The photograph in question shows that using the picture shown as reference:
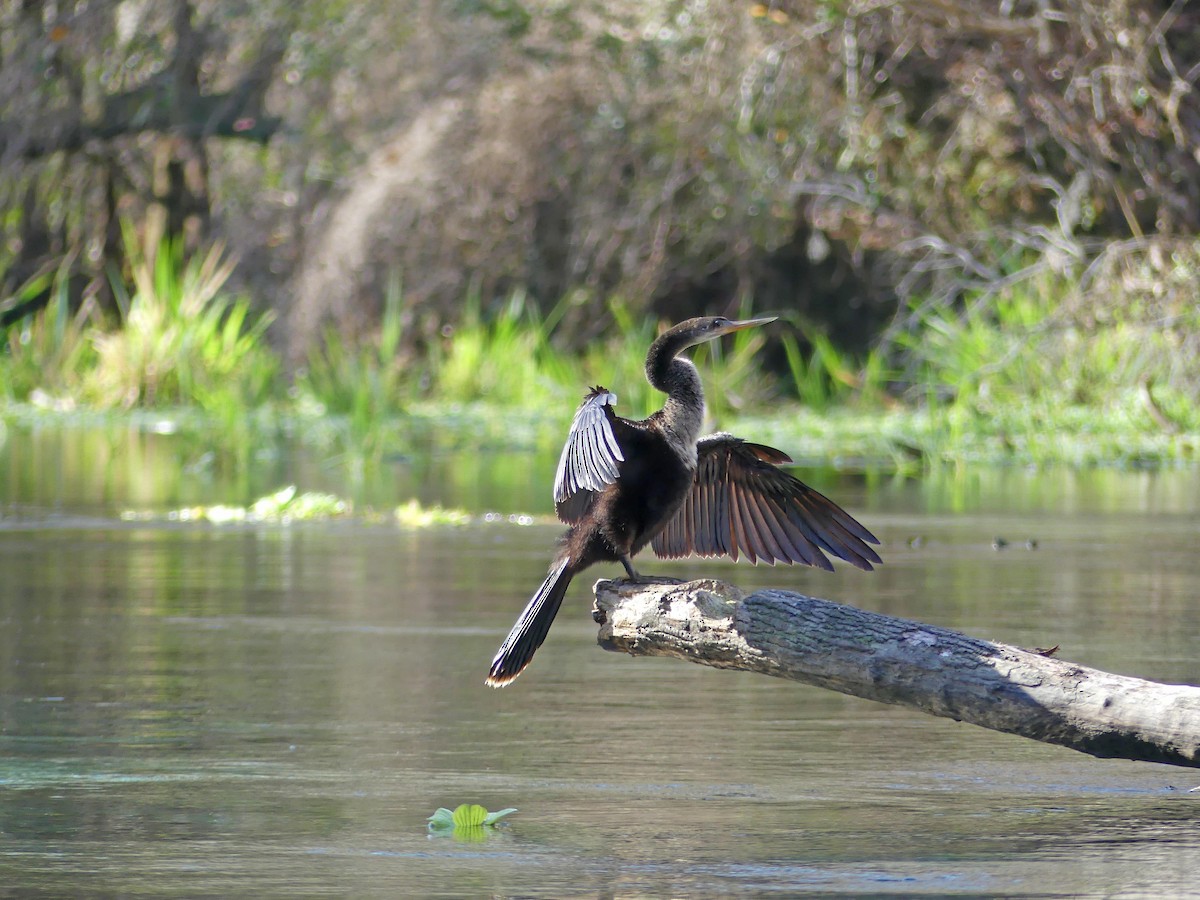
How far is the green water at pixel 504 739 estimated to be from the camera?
3725 mm

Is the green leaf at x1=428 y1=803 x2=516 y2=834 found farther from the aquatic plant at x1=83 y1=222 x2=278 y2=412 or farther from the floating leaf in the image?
the aquatic plant at x1=83 y1=222 x2=278 y2=412

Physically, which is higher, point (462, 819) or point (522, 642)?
point (522, 642)

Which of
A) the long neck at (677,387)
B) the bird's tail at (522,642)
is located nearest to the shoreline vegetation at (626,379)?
the long neck at (677,387)

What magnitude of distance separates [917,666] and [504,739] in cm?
128

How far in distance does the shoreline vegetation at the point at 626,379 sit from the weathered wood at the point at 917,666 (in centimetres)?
838

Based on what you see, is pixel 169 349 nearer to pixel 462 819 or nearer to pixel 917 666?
pixel 462 819

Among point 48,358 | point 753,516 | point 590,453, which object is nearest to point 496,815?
point 590,453

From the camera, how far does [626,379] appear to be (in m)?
15.6

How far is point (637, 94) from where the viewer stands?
18.9m

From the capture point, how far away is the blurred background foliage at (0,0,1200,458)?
1438 cm

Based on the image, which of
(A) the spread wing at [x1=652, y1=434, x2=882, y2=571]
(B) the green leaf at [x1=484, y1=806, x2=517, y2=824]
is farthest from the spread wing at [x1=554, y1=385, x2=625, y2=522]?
(B) the green leaf at [x1=484, y1=806, x2=517, y2=824]

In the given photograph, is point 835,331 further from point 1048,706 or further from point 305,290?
point 1048,706

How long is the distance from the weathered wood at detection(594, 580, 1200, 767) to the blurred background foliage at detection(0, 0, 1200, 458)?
8724 millimetres

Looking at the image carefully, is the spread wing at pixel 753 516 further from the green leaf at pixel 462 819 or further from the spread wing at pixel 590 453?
the green leaf at pixel 462 819
